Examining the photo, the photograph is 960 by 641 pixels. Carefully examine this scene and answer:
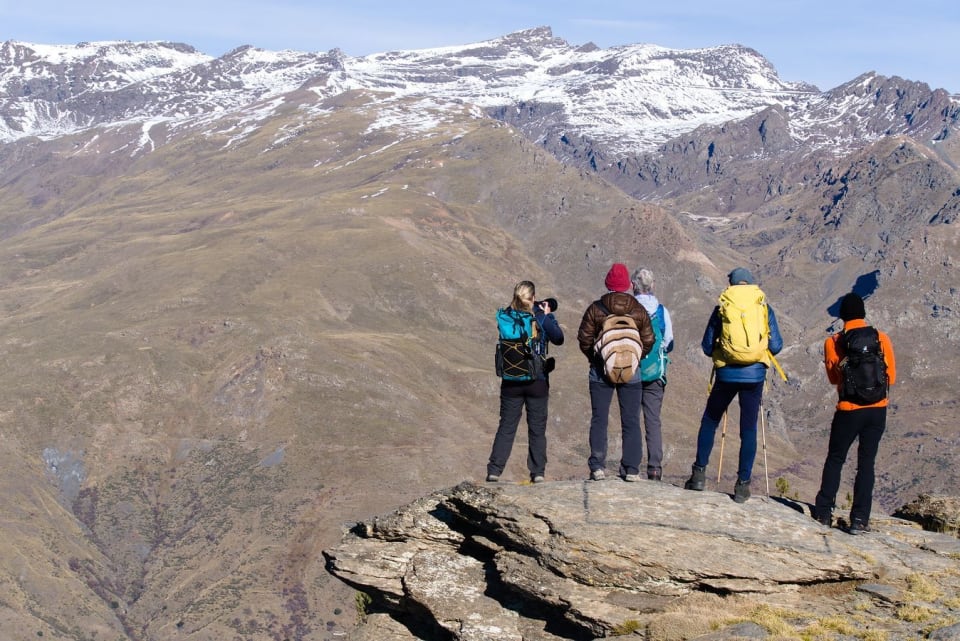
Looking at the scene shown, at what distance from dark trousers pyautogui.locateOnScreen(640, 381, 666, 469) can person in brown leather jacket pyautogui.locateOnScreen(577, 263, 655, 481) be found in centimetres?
37

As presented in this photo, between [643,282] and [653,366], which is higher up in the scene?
[643,282]

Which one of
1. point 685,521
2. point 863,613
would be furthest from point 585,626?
point 863,613

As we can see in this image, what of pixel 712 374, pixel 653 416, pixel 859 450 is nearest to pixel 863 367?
pixel 859 450

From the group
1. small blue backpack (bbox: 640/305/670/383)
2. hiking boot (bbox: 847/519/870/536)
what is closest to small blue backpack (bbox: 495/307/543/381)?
small blue backpack (bbox: 640/305/670/383)

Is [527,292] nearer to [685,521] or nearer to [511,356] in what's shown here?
[511,356]

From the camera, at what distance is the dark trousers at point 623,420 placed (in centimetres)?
2686

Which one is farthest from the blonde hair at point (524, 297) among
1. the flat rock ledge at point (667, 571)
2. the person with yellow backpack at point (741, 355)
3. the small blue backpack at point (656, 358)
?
the flat rock ledge at point (667, 571)

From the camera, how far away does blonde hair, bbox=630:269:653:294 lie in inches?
1078

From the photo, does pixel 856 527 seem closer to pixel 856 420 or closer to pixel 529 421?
pixel 856 420

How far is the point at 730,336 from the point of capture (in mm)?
24938

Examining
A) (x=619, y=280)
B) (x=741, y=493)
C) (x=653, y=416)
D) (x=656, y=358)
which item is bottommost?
(x=741, y=493)

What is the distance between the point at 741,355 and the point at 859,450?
4.06 m

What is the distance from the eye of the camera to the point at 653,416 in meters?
27.5

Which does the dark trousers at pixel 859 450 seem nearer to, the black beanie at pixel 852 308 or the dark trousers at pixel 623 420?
the black beanie at pixel 852 308
